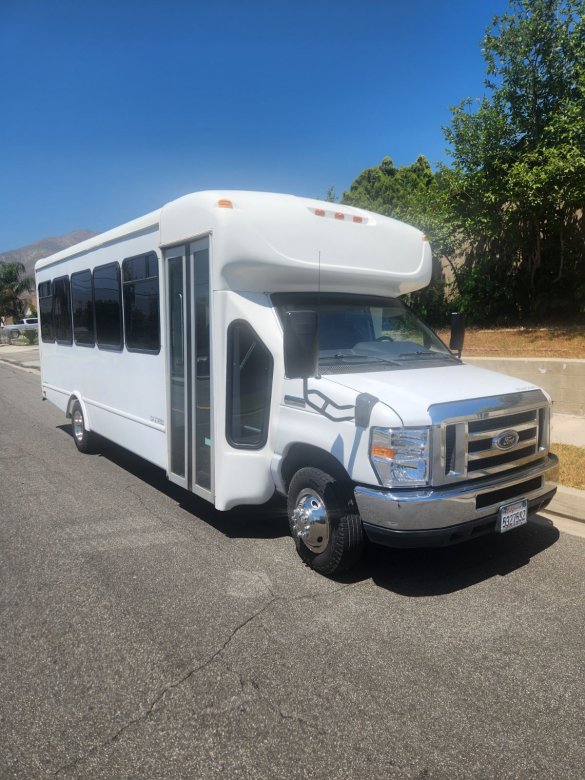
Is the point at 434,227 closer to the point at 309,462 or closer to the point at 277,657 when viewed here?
the point at 309,462

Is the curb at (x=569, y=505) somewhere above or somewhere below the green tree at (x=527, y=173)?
below

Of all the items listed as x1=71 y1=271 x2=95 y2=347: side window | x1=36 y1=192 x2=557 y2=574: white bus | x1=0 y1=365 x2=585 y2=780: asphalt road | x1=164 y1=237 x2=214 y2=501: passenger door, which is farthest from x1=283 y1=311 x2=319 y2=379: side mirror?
x1=71 y1=271 x2=95 y2=347: side window

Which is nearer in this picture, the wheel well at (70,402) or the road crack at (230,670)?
the road crack at (230,670)

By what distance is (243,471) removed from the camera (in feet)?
16.5

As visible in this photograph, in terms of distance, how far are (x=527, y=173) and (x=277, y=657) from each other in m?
12.7

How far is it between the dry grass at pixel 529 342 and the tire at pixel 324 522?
8665 millimetres

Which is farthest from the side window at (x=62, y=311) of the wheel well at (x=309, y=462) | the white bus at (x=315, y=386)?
the wheel well at (x=309, y=462)

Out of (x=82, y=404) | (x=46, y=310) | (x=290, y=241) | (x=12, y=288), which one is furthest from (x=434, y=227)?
(x=12, y=288)

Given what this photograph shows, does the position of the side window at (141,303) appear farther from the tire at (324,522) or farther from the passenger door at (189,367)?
the tire at (324,522)

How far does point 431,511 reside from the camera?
3.90 meters

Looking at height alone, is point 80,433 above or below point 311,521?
below

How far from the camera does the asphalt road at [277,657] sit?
2.73m

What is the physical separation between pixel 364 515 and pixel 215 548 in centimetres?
160

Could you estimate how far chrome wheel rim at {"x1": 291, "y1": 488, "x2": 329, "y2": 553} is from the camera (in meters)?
4.48
